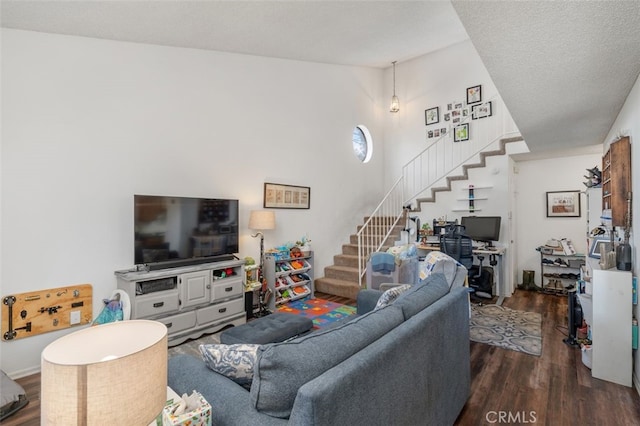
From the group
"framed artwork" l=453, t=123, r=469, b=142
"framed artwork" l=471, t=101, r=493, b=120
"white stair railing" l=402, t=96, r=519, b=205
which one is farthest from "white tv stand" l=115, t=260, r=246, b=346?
"framed artwork" l=471, t=101, r=493, b=120

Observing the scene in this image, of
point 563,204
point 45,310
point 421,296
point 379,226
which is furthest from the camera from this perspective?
point 379,226

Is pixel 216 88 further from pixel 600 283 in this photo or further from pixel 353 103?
pixel 600 283

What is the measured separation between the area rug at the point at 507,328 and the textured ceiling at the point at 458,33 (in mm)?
2375

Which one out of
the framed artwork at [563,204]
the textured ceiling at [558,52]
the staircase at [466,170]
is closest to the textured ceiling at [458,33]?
the textured ceiling at [558,52]

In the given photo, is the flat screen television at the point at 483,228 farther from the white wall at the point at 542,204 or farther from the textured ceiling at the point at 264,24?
the textured ceiling at the point at 264,24

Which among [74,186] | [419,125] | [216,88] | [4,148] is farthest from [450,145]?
[4,148]

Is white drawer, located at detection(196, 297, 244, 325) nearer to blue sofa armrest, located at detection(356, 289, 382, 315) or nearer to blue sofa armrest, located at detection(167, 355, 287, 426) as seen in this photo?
blue sofa armrest, located at detection(356, 289, 382, 315)

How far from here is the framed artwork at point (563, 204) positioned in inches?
203

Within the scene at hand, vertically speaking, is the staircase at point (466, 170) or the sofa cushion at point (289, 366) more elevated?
the staircase at point (466, 170)

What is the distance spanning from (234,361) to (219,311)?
2.44 metres

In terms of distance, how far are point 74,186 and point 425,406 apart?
11.4 feet

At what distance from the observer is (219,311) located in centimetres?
359

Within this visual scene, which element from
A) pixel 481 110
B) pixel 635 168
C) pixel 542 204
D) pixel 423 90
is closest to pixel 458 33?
pixel 423 90

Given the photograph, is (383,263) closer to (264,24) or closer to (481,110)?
(264,24)
